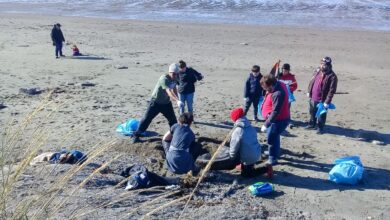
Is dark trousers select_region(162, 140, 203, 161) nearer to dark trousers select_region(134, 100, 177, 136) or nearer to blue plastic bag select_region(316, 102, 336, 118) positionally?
dark trousers select_region(134, 100, 177, 136)

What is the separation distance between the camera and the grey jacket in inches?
344

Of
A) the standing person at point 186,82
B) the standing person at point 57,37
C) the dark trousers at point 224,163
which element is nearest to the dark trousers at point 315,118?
the standing person at point 186,82

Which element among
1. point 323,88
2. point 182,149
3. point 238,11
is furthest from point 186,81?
point 238,11

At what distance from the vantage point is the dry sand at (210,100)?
7801 millimetres

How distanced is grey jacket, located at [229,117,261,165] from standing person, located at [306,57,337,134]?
3150 mm

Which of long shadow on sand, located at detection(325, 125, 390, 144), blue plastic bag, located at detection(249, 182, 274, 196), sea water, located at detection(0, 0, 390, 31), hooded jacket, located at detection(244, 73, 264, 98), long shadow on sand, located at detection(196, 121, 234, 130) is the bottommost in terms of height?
long shadow on sand, located at detection(325, 125, 390, 144)

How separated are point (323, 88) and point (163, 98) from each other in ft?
11.8

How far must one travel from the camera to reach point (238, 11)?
37.0m

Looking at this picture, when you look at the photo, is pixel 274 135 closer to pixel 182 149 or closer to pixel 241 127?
pixel 241 127

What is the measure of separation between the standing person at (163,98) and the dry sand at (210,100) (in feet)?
1.45

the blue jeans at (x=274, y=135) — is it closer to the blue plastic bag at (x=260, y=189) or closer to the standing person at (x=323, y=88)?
the blue plastic bag at (x=260, y=189)

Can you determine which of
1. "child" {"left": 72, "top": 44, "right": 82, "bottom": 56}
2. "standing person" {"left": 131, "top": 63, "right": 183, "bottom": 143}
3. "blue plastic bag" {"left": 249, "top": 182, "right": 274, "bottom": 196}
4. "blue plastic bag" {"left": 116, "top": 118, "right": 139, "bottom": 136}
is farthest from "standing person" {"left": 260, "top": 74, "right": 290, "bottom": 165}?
"child" {"left": 72, "top": 44, "right": 82, "bottom": 56}

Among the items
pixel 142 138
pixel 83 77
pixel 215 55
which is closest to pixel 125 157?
pixel 142 138

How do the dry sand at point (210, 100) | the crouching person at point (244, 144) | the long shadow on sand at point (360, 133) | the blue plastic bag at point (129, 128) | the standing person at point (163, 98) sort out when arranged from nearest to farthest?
the dry sand at point (210, 100) < the crouching person at point (244, 144) < the standing person at point (163, 98) < the blue plastic bag at point (129, 128) < the long shadow on sand at point (360, 133)
